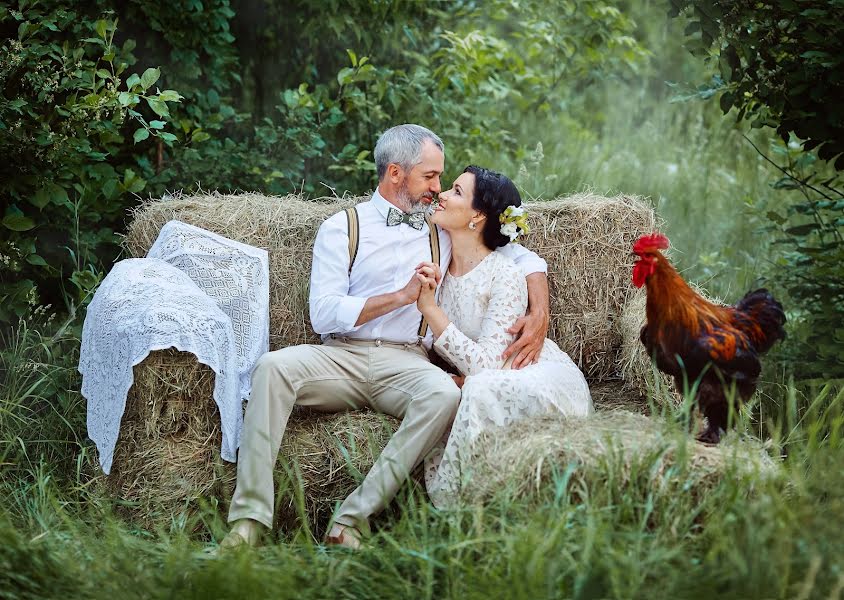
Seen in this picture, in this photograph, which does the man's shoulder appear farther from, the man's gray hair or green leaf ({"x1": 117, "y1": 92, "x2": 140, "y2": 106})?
green leaf ({"x1": 117, "y1": 92, "x2": 140, "y2": 106})

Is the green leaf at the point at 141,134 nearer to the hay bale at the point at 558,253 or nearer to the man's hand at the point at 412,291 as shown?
the hay bale at the point at 558,253

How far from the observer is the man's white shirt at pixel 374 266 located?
145 inches

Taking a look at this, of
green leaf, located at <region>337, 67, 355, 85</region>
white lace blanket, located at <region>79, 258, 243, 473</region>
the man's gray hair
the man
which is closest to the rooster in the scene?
the man

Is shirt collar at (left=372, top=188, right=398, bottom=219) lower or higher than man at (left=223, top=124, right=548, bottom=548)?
higher

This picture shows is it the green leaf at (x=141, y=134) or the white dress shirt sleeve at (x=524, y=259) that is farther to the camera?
the green leaf at (x=141, y=134)

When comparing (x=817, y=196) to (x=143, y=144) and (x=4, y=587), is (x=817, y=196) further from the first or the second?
(x=4, y=587)

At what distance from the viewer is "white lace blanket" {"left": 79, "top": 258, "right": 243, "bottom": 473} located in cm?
327

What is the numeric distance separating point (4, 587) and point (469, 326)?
188 centimetres

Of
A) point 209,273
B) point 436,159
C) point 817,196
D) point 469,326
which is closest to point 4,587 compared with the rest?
point 209,273

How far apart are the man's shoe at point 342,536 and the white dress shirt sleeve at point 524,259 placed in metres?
1.21

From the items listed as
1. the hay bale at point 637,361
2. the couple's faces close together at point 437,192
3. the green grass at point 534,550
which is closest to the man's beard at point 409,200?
the couple's faces close together at point 437,192

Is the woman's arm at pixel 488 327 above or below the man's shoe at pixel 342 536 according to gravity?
above

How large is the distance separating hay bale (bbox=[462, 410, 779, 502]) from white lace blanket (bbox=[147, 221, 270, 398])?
1.23 m

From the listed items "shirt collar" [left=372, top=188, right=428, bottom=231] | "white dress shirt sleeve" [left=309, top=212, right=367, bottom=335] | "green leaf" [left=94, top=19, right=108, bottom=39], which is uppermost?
"green leaf" [left=94, top=19, right=108, bottom=39]
